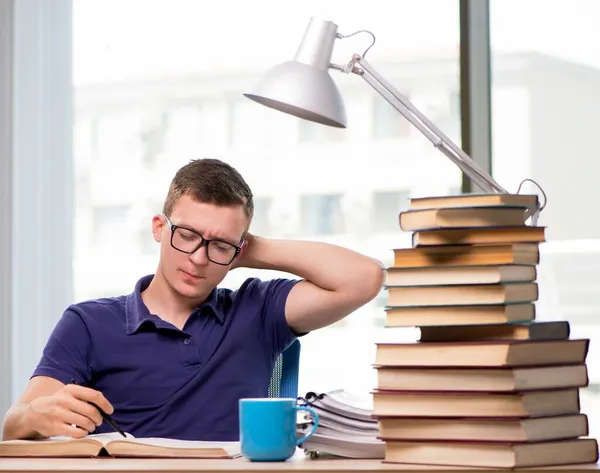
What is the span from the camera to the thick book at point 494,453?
1217 mm

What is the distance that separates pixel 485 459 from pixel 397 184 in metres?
1.83

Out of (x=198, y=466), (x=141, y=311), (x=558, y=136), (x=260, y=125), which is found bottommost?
(x=198, y=466)

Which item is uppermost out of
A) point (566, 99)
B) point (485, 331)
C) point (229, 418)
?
point (566, 99)

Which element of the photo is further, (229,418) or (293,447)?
(229,418)

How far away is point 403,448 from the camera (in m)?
1.28

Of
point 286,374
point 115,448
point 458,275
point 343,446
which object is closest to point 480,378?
point 458,275

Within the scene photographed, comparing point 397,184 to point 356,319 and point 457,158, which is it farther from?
point 457,158

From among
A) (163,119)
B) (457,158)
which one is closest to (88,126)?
(163,119)

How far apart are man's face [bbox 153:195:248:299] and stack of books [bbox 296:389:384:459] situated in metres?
0.43

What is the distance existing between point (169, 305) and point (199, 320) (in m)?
0.07

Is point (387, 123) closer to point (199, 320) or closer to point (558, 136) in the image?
point (558, 136)

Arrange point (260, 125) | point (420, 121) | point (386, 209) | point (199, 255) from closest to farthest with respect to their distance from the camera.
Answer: point (420, 121) → point (199, 255) → point (386, 209) → point (260, 125)

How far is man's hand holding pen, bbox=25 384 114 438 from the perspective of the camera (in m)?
1.49

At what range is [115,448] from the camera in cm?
138
